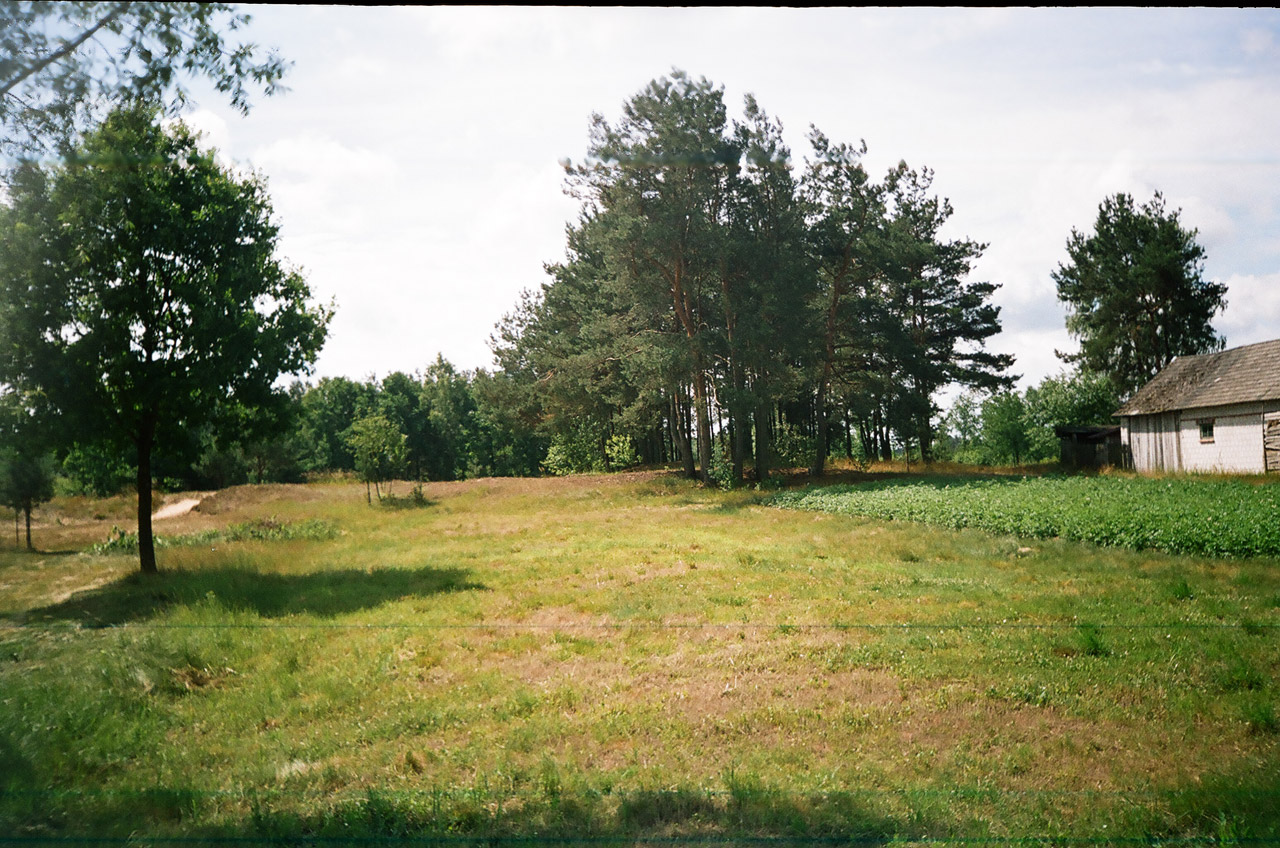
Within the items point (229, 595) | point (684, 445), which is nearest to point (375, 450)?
point (229, 595)

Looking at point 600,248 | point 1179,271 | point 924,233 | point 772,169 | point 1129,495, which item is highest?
point 772,169

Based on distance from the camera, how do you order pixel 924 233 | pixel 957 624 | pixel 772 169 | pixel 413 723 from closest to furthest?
pixel 413 723, pixel 957 624, pixel 924 233, pixel 772 169

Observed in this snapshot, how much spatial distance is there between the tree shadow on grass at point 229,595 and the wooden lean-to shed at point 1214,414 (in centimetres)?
473

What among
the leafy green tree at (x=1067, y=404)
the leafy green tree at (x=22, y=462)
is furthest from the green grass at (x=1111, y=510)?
the leafy green tree at (x=22, y=462)

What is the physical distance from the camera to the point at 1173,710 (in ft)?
9.45

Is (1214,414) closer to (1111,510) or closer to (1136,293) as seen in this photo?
(1136,293)

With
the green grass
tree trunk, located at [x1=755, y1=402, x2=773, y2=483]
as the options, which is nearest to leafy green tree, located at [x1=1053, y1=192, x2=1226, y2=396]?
the green grass

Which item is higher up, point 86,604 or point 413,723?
point 86,604

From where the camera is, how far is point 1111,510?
679cm

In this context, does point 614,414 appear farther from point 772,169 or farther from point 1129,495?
point 1129,495

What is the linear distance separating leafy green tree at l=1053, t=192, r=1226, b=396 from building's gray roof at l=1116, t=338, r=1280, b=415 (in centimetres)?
27

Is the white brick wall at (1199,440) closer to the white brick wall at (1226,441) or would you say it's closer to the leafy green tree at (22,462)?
the white brick wall at (1226,441)

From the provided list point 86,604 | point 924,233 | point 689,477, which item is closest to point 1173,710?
point 86,604

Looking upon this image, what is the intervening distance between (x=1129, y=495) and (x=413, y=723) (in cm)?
681
